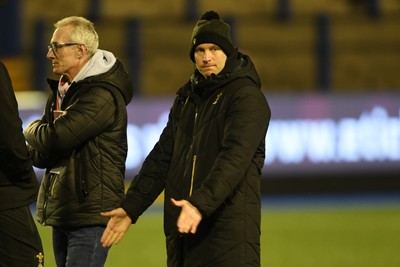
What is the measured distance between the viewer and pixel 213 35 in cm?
485

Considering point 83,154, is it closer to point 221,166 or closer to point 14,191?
point 14,191

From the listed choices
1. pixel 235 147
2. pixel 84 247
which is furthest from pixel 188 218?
pixel 84 247

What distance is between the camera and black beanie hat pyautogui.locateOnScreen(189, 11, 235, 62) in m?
4.84

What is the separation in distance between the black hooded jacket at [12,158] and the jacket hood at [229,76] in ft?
2.89

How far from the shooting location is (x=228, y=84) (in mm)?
4777

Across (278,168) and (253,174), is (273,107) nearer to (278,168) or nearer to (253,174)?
(278,168)

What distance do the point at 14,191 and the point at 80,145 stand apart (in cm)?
81

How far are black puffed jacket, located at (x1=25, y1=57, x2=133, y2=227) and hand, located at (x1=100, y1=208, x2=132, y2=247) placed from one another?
0.34 m

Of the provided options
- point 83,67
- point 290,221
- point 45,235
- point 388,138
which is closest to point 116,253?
point 45,235

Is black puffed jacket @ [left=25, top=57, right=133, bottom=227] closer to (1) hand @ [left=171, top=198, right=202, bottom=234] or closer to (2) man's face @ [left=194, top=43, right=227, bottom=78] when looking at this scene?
(2) man's face @ [left=194, top=43, right=227, bottom=78]

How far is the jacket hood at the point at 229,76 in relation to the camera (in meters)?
4.78

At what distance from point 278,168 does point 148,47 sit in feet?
15.9

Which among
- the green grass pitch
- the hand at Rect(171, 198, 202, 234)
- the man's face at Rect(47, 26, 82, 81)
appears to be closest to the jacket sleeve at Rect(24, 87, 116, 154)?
the man's face at Rect(47, 26, 82, 81)

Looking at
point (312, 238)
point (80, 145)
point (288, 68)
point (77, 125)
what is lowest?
point (312, 238)
